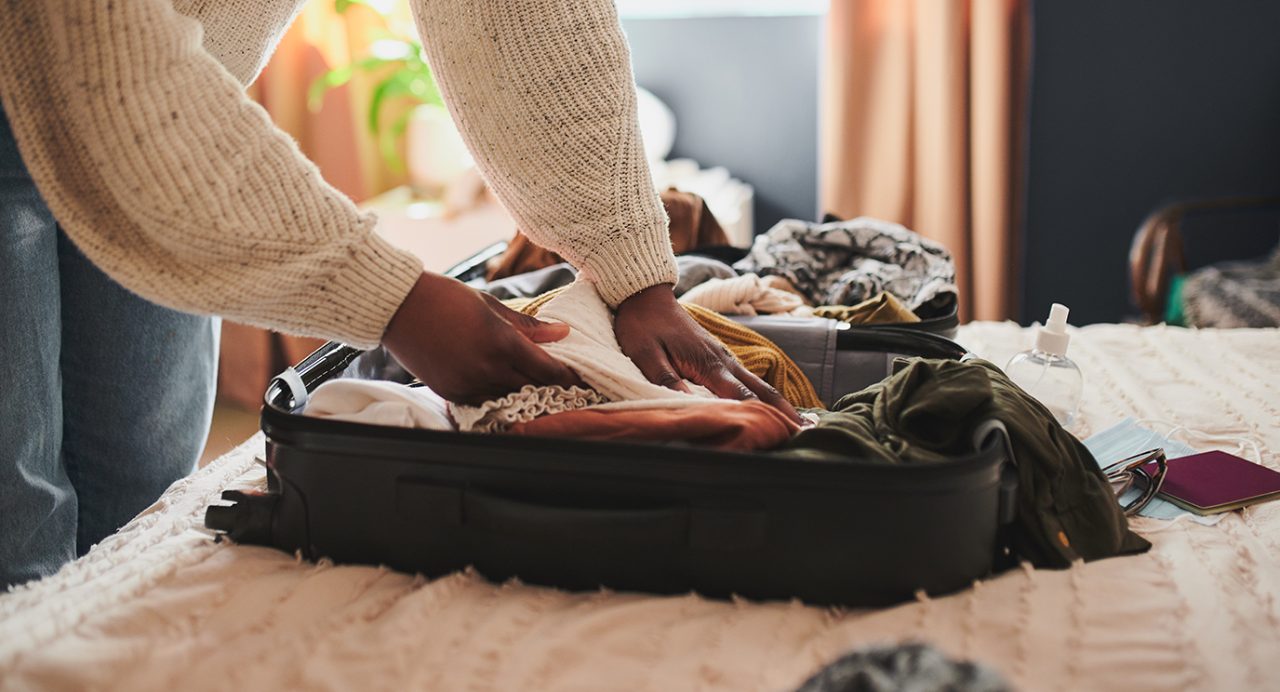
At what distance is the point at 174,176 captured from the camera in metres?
0.62

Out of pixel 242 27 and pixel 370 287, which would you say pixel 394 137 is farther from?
pixel 370 287

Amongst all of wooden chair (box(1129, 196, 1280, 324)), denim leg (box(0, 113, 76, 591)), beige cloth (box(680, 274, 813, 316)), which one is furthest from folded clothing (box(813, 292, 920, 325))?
wooden chair (box(1129, 196, 1280, 324))

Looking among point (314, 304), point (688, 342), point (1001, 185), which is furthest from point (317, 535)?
point (1001, 185)

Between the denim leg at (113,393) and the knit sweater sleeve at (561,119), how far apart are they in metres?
0.43

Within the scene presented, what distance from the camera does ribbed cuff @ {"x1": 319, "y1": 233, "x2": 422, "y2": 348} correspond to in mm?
654

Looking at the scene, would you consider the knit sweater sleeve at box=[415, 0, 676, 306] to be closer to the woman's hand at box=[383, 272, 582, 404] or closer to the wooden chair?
the woman's hand at box=[383, 272, 582, 404]

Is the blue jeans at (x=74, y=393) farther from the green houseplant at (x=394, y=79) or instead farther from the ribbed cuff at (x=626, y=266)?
the green houseplant at (x=394, y=79)

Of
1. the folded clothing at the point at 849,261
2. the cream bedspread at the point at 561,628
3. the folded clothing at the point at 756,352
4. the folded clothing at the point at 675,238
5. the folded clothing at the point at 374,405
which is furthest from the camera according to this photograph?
the folded clothing at the point at 675,238

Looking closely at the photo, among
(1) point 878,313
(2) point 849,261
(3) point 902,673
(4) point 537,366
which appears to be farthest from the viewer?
(2) point 849,261

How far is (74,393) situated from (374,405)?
0.52 m

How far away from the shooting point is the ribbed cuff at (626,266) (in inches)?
33.1

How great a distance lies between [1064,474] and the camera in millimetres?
671

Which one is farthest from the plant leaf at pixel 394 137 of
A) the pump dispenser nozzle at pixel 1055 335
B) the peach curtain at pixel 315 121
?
the pump dispenser nozzle at pixel 1055 335

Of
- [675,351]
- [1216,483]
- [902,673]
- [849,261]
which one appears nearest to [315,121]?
[849,261]
